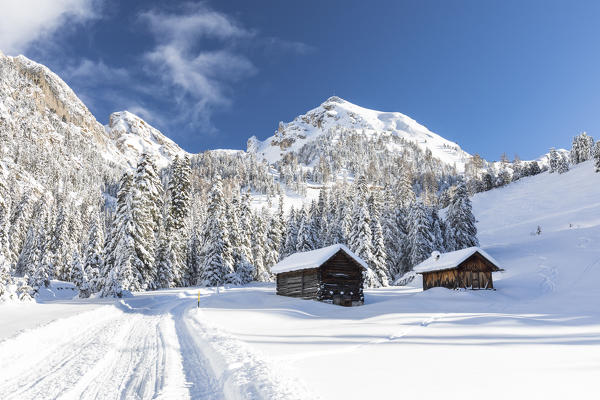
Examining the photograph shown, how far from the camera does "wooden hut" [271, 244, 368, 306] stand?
33156 millimetres

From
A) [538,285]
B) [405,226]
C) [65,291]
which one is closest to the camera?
[538,285]

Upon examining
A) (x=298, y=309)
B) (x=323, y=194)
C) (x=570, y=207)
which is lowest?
(x=298, y=309)

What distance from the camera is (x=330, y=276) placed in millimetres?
33781

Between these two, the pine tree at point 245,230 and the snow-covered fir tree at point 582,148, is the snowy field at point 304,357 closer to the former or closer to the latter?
the pine tree at point 245,230

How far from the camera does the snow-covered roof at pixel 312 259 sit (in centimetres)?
3288

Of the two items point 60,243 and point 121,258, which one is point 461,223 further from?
point 60,243

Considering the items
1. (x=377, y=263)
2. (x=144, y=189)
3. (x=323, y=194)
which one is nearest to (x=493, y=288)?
(x=377, y=263)

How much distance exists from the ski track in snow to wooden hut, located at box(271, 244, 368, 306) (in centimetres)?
1912

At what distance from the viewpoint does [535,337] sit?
1289cm

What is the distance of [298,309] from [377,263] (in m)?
24.5

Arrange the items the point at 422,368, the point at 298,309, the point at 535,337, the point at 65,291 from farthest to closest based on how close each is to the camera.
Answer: the point at 65,291 → the point at 298,309 → the point at 535,337 → the point at 422,368

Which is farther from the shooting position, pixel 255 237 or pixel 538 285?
pixel 255 237

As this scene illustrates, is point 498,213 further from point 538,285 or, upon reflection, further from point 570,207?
point 538,285

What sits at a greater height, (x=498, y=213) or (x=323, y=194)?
(x=323, y=194)
